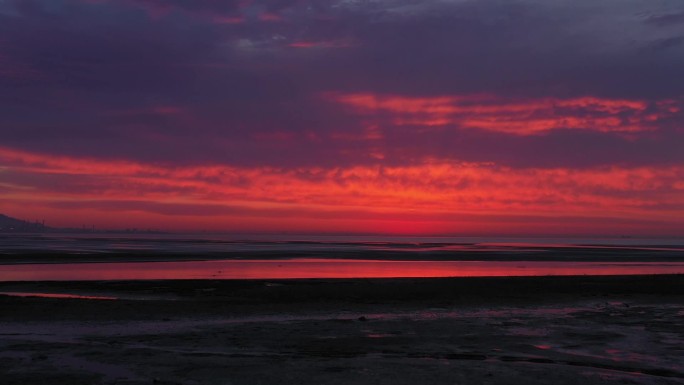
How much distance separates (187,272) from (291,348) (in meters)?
29.2

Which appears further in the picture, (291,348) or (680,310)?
(680,310)

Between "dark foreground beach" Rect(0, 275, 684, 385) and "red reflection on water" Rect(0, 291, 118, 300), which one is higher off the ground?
"dark foreground beach" Rect(0, 275, 684, 385)

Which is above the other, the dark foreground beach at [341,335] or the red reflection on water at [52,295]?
the dark foreground beach at [341,335]

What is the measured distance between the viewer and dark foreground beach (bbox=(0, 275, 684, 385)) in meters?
12.7

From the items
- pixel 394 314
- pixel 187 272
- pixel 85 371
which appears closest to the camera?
pixel 85 371

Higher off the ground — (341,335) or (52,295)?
(341,335)

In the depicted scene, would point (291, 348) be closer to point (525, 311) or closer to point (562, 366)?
point (562, 366)

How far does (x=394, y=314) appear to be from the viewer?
74.9ft

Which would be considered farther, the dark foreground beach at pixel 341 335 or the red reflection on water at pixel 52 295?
the red reflection on water at pixel 52 295

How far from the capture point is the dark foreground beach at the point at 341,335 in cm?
1270

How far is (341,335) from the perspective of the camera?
17.8m

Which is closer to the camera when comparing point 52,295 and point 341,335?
point 341,335

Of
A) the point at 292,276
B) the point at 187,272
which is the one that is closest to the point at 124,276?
the point at 187,272

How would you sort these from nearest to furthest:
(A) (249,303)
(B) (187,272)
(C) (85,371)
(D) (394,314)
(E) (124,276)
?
(C) (85,371) < (D) (394,314) < (A) (249,303) < (E) (124,276) < (B) (187,272)
